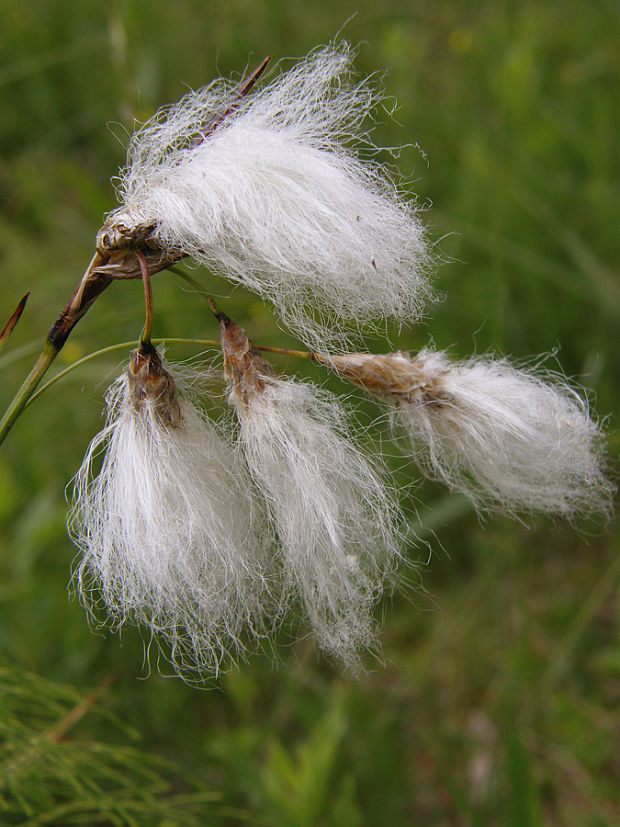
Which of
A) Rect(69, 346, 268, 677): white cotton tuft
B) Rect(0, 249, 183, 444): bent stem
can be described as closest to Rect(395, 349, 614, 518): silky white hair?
Rect(69, 346, 268, 677): white cotton tuft

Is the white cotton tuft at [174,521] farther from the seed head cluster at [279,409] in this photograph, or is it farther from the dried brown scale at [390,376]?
the dried brown scale at [390,376]

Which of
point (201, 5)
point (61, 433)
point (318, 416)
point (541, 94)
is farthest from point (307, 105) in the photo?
point (201, 5)

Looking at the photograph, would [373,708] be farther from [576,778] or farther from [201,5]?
[201,5]

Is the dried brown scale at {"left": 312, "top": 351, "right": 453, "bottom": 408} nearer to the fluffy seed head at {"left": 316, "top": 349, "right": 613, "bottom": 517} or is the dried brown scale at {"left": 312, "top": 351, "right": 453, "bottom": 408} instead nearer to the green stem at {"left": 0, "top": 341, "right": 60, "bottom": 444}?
the fluffy seed head at {"left": 316, "top": 349, "right": 613, "bottom": 517}

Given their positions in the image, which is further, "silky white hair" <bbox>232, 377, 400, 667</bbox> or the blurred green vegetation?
the blurred green vegetation

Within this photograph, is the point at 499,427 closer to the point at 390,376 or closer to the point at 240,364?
the point at 390,376

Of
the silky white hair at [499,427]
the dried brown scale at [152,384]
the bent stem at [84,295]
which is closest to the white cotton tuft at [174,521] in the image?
the dried brown scale at [152,384]

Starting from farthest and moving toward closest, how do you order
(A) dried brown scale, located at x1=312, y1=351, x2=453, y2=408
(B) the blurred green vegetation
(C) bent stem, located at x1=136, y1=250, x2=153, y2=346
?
(B) the blurred green vegetation, (A) dried brown scale, located at x1=312, y1=351, x2=453, y2=408, (C) bent stem, located at x1=136, y1=250, x2=153, y2=346

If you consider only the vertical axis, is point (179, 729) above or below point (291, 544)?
below
